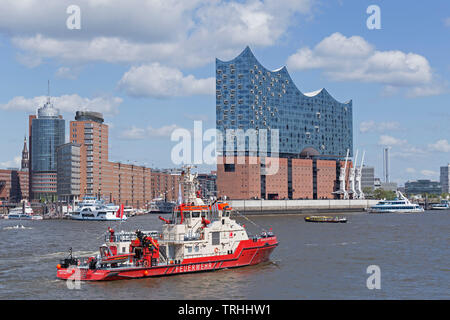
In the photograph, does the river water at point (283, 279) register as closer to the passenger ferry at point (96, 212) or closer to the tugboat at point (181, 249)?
the tugboat at point (181, 249)

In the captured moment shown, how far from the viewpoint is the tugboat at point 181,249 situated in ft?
Answer: 144

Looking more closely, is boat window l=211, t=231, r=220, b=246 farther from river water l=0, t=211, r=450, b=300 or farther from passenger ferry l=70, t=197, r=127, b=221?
passenger ferry l=70, t=197, r=127, b=221

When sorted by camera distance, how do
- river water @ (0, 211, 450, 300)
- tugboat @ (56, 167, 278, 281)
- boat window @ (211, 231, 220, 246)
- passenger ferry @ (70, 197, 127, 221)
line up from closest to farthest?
river water @ (0, 211, 450, 300) < tugboat @ (56, 167, 278, 281) < boat window @ (211, 231, 220, 246) < passenger ferry @ (70, 197, 127, 221)

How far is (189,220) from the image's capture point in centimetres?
4806

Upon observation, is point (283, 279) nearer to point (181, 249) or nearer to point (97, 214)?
point (181, 249)

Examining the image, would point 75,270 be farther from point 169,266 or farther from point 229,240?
point 229,240

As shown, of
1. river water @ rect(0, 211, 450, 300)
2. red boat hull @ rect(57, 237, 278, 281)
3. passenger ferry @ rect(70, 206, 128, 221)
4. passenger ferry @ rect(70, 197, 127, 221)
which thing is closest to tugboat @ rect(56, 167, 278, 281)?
red boat hull @ rect(57, 237, 278, 281)

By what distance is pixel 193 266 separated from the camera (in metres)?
46.3

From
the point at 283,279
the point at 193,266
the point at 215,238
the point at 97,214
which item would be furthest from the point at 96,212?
→ the point at 283,279

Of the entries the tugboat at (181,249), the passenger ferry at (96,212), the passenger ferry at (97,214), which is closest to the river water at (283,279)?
the tugboat at (181,249)

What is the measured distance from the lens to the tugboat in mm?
43875

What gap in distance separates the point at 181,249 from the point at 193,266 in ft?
5.57

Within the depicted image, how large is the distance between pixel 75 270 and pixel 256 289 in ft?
45.3
